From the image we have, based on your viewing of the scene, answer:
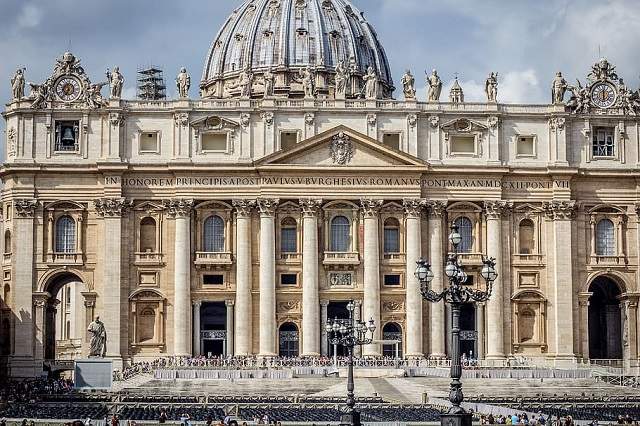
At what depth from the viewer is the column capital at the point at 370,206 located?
350 feet

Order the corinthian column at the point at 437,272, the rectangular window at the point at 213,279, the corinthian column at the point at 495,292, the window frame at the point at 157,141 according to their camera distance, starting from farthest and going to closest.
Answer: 1. the window frame at the point at 157,141
2. the corinthian column at the point at 495,292
3. the rectangular window at the point at 213,279
4. the corinthian column at the point at 437,272

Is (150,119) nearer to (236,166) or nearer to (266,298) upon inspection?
(236,166)

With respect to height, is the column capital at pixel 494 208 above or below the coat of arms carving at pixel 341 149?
below

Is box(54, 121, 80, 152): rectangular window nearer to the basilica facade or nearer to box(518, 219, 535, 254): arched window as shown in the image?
the basilica facade

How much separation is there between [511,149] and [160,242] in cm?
2652

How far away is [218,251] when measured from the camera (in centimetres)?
10731

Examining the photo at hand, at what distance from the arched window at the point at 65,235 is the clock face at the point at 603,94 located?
3968cm

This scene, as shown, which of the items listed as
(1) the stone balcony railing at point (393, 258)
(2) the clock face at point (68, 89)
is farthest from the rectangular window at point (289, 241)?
(2) the clock face at point (68, 89)

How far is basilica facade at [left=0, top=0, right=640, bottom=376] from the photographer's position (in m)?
106

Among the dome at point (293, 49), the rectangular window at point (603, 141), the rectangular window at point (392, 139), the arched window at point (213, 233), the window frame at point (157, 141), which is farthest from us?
the dome at point (293, 49)

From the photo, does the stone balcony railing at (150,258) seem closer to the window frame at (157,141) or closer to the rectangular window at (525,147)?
the window frame at (157,141)

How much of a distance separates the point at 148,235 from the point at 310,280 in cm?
1224

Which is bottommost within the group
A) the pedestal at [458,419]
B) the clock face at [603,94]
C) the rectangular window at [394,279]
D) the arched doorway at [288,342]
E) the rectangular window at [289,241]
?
the pedestal at [458,419]

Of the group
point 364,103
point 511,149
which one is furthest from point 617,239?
point 364,103
